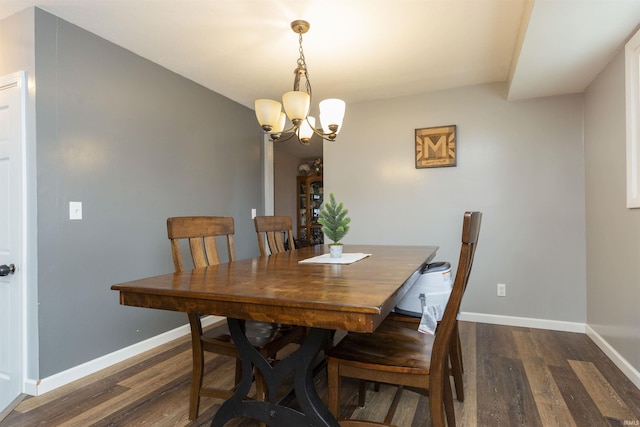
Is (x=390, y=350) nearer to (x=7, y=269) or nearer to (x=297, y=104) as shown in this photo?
(x=297, y=104)

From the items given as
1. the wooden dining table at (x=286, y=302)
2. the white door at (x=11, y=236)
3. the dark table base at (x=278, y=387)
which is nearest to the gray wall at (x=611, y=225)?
the wooden dining table at (x=286, y=302)

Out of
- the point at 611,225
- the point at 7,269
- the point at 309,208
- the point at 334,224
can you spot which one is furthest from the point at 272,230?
the point at 309,208

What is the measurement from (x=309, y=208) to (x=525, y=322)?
4.21 metres

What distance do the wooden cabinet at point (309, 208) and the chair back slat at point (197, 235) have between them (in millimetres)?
4465

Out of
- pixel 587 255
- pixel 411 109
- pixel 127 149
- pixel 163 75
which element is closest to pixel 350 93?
pixel 411 109

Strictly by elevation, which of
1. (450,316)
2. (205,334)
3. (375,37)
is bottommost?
(205,334)

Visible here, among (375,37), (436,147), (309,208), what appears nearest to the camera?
(375,37)

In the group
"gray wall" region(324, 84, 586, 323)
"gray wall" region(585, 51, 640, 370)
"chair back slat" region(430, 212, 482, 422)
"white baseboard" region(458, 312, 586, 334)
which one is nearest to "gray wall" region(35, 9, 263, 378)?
"gray wall" region(324, 84, 586, 323)

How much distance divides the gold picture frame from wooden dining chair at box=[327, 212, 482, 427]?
222 centimetres

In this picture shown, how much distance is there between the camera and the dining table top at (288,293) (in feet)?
3.14

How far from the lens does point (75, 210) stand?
2.22 m

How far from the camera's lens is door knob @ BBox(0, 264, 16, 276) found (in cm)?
197

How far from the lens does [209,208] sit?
331cm

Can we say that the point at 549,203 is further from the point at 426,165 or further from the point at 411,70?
the point at 411,70
